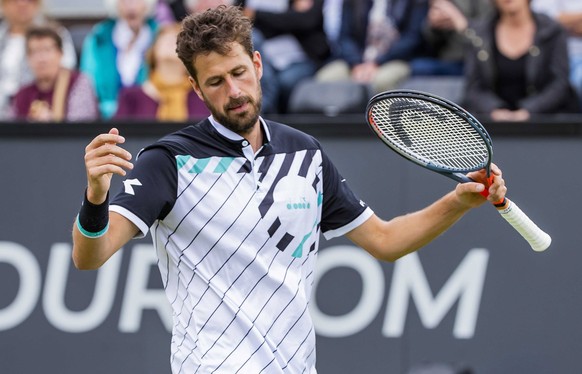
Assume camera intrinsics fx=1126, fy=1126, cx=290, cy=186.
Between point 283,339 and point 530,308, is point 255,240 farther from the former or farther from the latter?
point 530,308

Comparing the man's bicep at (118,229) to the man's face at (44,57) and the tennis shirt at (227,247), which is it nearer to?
the tennis shirt at (227,247)

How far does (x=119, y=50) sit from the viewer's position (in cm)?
830

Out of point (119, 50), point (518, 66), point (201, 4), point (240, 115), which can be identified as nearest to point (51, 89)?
point (119, 50)

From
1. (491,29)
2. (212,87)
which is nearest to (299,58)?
(491,29)

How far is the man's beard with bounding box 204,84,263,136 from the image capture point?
393 centimetres

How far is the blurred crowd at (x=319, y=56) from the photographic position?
23.3 feet

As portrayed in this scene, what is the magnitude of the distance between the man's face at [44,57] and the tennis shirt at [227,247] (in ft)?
13.0

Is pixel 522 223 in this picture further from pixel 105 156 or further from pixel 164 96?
pixel 164 96

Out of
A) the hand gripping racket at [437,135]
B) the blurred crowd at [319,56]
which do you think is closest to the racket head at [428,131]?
the hand gripping racket at [437,135]

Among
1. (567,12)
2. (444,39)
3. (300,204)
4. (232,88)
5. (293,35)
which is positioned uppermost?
(232,88)

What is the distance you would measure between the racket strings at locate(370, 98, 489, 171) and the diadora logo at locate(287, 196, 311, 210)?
0.41 m

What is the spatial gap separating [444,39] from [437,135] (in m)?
3.81

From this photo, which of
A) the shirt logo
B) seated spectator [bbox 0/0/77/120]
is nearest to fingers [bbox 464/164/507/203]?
the shirt logo

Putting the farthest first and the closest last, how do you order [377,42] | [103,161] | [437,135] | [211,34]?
1. [377,42]
2. [437,135]
3. [211,34]
4. [103,161]
